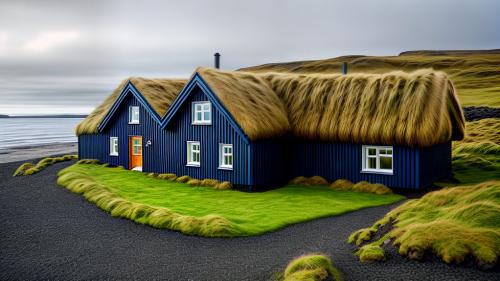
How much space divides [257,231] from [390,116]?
1193 cm

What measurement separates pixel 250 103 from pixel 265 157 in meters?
3.27

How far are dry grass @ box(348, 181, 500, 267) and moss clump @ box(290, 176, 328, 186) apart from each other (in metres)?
10.3

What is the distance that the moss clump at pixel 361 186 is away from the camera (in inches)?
996

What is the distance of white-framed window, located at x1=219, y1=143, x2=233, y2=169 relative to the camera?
2762 centimetres

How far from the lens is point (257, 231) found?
A: 17.6 meters

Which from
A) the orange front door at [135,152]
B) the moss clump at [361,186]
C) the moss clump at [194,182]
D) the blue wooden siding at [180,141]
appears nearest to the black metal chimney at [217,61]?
the blue wooden siding at [180,141]

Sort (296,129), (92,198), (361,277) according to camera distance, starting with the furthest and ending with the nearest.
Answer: (296,129), (92,198), (361,277)

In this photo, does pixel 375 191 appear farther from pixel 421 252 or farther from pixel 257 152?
pixel 421 252

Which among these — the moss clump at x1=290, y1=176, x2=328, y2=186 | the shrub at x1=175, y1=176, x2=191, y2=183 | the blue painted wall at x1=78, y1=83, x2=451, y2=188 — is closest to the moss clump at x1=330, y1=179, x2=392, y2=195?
the blue painted wall at x1=78, y1=83, x2=451, y2=188

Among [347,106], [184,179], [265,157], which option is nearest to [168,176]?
[184,179]

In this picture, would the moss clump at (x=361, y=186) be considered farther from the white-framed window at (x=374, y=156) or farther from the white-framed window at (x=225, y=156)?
the white-framed window at (x=225, y=156)

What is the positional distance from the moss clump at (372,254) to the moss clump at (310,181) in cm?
1388

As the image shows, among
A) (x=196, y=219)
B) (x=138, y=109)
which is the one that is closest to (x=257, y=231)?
(x=196, y=219)

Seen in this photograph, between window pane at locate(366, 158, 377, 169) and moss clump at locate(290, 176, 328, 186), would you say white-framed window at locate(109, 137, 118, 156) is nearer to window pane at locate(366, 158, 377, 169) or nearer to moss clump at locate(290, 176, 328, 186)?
moss clump at locate(290, 176, 328, 186)
